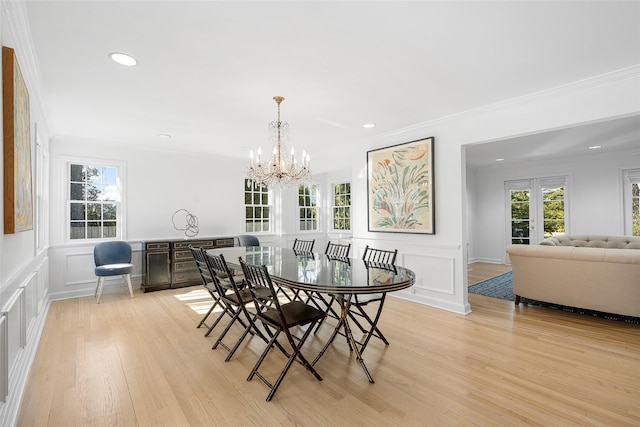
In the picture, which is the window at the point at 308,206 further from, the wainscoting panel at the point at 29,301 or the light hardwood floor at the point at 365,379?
the wainscoting panel at the point at 29,301

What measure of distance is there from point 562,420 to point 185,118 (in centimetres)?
459

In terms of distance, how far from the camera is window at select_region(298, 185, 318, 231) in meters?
7.59

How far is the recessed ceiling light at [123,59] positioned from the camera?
2.45 m

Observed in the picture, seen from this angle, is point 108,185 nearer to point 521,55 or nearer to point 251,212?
point 251,212

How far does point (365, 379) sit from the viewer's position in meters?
2.37

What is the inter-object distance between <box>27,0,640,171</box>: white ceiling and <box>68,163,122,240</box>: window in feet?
4.14

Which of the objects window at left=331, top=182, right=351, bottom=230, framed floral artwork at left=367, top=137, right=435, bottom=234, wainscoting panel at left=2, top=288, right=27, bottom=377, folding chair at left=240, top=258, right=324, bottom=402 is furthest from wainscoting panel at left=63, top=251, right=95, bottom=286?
window at left=331, top=182, right=351, bottom=230

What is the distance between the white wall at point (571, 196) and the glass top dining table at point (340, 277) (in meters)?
5.61

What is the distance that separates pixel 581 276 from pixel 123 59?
5.27 m

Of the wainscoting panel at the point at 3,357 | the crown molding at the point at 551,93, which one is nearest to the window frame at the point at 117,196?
the wainscoting panel at the point at 3,357

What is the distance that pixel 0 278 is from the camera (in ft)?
5.49

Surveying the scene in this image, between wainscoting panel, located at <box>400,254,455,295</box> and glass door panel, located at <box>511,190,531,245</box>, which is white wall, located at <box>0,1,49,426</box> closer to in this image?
wainscoting panel, located at <box>400,254,455,295</box>

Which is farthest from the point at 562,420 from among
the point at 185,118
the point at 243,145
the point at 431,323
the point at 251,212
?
the point at 251,212

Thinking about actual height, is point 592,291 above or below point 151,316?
above
